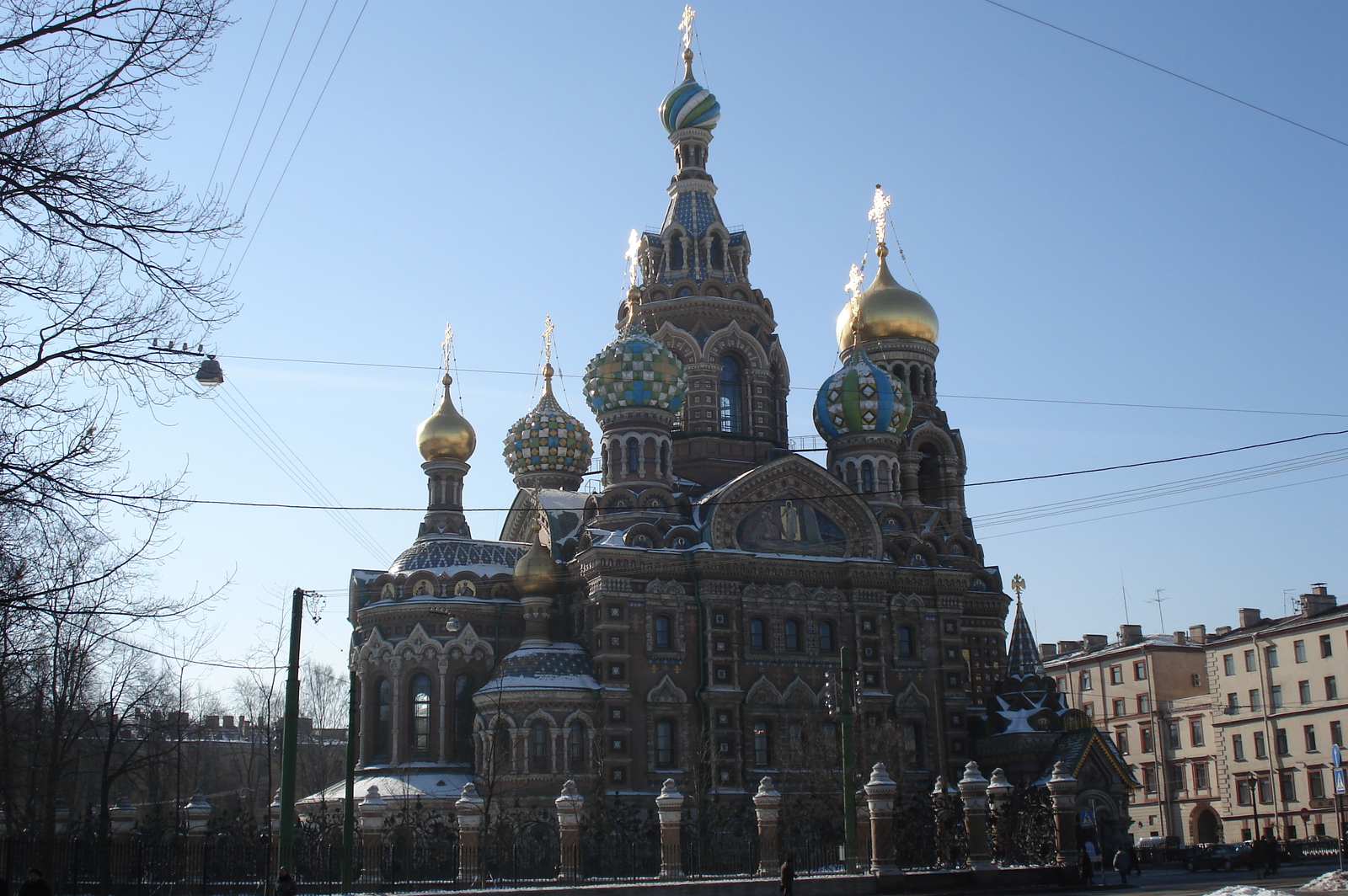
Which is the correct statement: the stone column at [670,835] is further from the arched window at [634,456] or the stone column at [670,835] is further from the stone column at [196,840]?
the arched window at [634,456]

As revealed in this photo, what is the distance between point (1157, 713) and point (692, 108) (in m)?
25.4

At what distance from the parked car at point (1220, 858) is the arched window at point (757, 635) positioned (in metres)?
11.3

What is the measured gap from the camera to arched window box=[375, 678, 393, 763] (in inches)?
1307

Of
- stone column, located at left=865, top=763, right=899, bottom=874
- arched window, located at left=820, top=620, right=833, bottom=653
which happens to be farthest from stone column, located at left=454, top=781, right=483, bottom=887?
arched window, located at left=820, top=620, right=833, bottom=653

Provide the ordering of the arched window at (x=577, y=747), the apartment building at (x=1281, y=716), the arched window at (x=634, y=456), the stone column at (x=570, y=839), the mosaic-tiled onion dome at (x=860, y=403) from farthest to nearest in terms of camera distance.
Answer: the apartment building at (x=1281, y=716) → the mosaic-tiled onion dome at (x=860, y=403) → the arched window at (x=634, y=456) → the arched window at (x=577, y=747) → the stone column at (x=570, y=839)

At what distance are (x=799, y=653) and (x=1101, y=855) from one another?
798 centimetres

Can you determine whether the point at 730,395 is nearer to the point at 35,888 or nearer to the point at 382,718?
the point at 382,718

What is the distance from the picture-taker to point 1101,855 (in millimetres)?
29094

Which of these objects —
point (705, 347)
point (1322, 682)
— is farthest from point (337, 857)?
point (1322, 682)

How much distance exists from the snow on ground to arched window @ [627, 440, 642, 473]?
18.0 m

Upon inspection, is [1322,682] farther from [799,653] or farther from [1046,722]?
[799,653]

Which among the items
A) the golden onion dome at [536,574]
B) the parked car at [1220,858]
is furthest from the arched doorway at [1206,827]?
the golden onion dome at [536,574]

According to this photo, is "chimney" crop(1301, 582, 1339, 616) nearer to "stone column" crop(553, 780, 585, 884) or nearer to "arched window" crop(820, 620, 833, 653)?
"arched window" crop(820, 620, 833, 653)

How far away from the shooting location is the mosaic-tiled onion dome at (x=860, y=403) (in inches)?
1438
